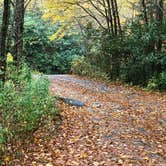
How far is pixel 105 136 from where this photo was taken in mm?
8445

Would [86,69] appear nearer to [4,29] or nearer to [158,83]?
[158,83]

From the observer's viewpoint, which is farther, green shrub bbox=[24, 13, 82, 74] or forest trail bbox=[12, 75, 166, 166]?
green shrub bbox=[24, 13, 82, 74]

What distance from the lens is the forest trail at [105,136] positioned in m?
6.99

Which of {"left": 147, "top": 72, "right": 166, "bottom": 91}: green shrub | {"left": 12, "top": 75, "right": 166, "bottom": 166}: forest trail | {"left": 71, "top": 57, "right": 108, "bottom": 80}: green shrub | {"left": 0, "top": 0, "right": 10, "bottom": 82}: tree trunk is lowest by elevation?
{"left": 12, "top": 75, "right": 166, "bottom": 166}: forest trail

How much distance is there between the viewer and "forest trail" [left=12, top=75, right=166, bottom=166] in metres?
6.99

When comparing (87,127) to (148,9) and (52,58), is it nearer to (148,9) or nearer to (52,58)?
(148,9)

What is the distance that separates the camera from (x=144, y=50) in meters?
17.5

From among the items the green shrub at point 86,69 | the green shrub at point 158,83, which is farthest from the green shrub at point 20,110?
the green shrub at point 86,69

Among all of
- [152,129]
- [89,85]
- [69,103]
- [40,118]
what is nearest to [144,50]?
[89,85]

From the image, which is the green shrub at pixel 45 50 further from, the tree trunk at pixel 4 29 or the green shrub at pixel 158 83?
the tree trunk at pixel 4 29

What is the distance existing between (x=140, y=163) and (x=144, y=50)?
11175 mm

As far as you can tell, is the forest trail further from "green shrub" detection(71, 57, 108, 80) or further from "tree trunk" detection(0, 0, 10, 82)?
"green shrub" detection(71, 57, 108, 80)

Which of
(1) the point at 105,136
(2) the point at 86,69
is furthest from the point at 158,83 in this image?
(1) the point at 105,136

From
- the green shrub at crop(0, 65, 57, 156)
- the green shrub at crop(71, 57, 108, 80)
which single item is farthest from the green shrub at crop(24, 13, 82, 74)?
the green shrub at crop(0, 65, 57, 156)
